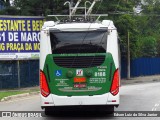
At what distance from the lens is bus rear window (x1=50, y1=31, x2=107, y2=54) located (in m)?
14.6

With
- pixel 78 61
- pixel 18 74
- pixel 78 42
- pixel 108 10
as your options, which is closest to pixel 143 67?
pixel 108 10

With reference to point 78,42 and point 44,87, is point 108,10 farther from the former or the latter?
point 44,87

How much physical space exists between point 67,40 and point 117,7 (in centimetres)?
2669

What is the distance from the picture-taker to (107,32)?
14609 mm

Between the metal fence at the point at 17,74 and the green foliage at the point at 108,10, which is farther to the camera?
the green foliage at the point at 108,10

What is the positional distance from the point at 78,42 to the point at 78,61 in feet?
2.14

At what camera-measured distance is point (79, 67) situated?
14492mm

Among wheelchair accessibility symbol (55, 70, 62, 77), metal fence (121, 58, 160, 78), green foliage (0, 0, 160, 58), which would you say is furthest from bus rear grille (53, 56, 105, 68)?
metal fence (121, 58, 160, 78)

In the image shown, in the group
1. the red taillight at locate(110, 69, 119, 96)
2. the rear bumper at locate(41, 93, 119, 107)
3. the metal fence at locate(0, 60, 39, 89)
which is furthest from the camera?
the metal fence at locate(0, 60, 39, 89)

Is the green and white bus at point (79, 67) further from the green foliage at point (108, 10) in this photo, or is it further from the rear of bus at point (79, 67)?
the green foliage at point (108, 10)

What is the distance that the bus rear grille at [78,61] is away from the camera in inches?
571

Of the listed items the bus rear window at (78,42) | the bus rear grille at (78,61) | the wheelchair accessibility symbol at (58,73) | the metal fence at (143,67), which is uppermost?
the bus rear window at (78,42)

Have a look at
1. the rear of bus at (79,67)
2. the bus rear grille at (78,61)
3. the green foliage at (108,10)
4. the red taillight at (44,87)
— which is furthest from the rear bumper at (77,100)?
the green foliage at (108,10)

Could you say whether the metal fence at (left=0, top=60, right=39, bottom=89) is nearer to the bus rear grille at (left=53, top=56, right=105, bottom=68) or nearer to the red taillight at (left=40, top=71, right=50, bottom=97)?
the red taillight at (left=40, top=71, right=50, bottom=97)
